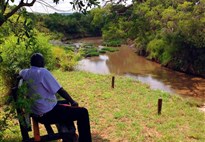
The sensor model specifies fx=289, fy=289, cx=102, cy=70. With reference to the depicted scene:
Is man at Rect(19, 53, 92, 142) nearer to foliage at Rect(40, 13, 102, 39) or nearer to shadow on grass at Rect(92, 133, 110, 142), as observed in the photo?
shadow on grass at Rect(92, 133, 110, 142)

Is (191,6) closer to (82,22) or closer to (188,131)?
(188,131)

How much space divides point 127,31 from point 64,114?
21.7 metres

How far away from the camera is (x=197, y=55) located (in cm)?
2125

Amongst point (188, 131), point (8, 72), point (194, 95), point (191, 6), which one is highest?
point (191, 6)

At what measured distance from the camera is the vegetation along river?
1645 centimetres

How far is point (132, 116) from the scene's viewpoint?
7.14 m

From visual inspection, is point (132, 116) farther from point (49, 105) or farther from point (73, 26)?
point (73, 26)

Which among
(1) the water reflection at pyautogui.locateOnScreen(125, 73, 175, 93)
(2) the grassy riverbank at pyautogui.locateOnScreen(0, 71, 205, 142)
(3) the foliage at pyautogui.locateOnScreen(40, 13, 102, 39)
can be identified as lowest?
(1) the water reflection at pyautogui.locateOnScreen(125, 73, 175, 93)

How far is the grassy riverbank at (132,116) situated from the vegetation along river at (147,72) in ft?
17.8

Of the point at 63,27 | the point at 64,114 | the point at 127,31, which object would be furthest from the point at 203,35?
the point at 63,27

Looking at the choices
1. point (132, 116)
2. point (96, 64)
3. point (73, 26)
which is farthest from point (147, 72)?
point (73, 26)

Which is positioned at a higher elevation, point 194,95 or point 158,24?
point 158,24

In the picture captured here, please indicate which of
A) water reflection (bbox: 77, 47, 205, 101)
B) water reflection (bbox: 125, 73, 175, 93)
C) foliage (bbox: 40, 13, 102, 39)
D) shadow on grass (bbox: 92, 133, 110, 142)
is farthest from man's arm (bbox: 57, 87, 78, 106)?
foliage (bbox: 40, 13, 102, 39)

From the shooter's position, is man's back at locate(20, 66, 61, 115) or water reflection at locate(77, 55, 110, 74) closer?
man's back at locate(20, 66, 61, 115)
